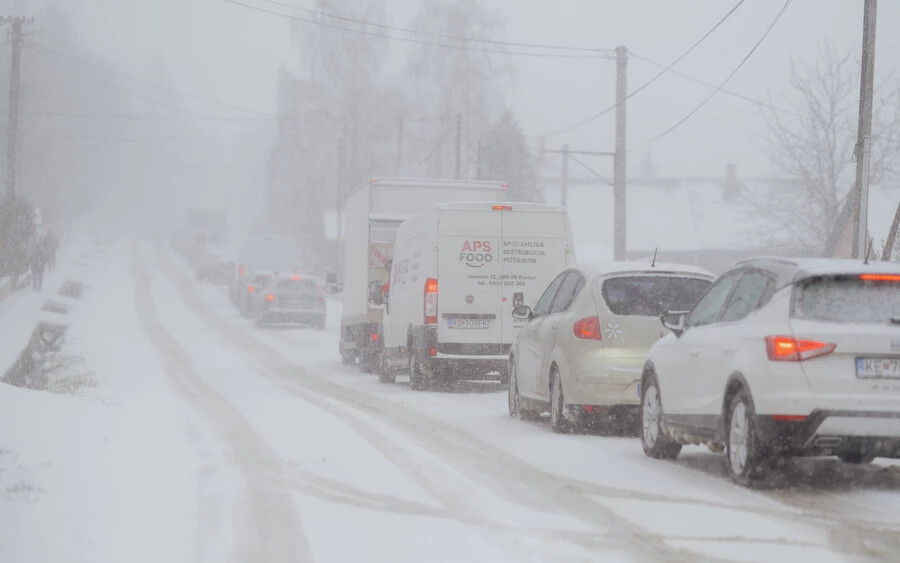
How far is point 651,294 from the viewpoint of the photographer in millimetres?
12375

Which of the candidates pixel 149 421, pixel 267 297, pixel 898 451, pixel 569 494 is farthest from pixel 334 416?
pixel 267 297

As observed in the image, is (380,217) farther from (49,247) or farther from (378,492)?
(49,247)

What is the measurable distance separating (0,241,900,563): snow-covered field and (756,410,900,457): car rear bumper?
0.35m

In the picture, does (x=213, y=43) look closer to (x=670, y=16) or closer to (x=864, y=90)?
(x=670, y=16)

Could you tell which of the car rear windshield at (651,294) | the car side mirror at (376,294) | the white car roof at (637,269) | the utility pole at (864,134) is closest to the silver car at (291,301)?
the car side mirror at (376,294)

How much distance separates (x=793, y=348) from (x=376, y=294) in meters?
14.7

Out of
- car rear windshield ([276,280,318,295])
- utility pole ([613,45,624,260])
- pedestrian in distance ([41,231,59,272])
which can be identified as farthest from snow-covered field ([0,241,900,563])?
pedestrian in distance ([41,231,59,272])

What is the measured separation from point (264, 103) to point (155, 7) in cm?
1028

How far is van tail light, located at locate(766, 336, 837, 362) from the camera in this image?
805cm

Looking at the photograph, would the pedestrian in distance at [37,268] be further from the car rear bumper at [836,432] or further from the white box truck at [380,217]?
the car rear bumper at [836,432]

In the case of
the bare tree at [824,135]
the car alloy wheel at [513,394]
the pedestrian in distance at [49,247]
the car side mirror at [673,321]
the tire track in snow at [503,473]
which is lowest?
the tire track in snow at [503,473]

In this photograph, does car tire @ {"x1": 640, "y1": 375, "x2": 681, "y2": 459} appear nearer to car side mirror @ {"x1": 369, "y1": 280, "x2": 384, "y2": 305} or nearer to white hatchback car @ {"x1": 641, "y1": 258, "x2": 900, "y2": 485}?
white hatchback car @ {"x1": 641, "y1": 258, "x2": 900, "y2": 485}

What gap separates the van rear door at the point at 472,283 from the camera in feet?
A: 59.4

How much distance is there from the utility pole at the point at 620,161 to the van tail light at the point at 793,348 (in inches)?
894
